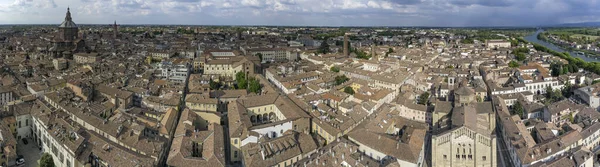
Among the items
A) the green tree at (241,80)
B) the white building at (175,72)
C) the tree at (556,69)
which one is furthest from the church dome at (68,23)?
the tree at (556,69)

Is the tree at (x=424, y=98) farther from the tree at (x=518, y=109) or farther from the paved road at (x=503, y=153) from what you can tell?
the paved road at (x=503, y=153)

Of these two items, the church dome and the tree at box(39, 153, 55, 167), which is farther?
the church dome

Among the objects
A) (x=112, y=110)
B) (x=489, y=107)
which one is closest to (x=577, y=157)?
(x=489, y=107)

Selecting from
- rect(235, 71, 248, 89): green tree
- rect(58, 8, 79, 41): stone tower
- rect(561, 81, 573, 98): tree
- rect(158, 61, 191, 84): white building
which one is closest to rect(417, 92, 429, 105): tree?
rect(235, 71, 248, 89): green tree

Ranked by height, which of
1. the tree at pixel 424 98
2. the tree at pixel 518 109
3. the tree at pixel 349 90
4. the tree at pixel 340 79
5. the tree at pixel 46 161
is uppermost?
the tree at pixel 340 79

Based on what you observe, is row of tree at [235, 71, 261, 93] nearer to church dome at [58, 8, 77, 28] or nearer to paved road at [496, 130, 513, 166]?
paved road at [496, 130, 513, 166]

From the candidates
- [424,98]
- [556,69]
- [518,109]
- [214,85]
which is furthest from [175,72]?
[556,69]

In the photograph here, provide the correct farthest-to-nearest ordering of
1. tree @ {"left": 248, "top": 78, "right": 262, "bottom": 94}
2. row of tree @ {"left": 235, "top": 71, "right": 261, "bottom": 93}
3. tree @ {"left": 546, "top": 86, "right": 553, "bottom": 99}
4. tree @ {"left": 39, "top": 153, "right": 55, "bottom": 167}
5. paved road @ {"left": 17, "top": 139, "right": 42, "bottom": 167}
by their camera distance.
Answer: tree @ {"left": 546, "top": 86, "right": 553, "bottom": 99}
row of tree @ {"left": 235, "top": 71, "right": 261, "bottom": 93}
tree @ {"left": 248, "top": 78, "right": 262, "bottom": 94}
paved road @ {"left": 17, "top": 139, "right": 42, "bottom": 167}
tree @ {"left": 39, "top": 153, "right": 55, "bottom": 167}

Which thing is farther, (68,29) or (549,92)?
(68,29)

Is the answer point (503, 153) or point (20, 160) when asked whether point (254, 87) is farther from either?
point (503, 153)

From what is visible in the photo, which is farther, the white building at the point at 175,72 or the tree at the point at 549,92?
the white building at the point at 175,72

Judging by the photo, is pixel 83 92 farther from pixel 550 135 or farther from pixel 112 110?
pixel 550 135
